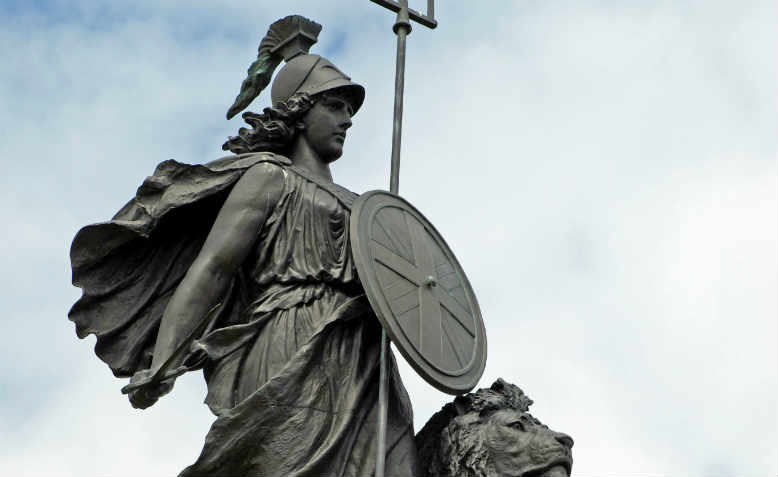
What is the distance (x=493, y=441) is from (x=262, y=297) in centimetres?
159

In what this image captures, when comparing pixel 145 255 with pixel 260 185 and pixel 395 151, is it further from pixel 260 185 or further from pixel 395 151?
pixel 395 151

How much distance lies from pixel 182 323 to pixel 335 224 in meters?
1.13

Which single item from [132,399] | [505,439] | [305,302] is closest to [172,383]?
[132,399]

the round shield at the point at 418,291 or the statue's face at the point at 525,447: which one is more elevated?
the round shield at the point at 418,291

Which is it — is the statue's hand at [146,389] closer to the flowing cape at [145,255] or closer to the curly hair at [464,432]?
the flowing cape at [145,255]

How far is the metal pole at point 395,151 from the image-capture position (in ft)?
36.4

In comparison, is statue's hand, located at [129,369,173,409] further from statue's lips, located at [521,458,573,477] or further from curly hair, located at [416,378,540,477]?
statue's lips, located at [521,458,573,477]

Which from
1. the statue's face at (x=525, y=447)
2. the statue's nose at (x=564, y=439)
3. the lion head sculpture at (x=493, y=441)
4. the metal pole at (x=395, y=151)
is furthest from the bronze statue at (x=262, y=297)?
the statue's nose at (x=564, y=439)

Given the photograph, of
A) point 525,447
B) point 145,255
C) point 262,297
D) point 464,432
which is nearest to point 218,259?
point 262,297

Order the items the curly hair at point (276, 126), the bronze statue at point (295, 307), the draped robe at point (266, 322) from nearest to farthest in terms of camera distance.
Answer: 1. the draped robe at point (266, 322)
2. the bronze statue at point (295, 307)
3. the curly hair at point (276, 126)

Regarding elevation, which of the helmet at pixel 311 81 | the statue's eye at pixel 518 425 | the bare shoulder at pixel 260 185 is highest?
the helmet at pixel 311 81

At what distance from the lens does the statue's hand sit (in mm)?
11078

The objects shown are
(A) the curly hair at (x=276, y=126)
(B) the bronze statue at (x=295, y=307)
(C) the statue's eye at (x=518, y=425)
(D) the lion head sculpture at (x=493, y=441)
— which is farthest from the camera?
(A) the curly hair at (x=276, y=126)

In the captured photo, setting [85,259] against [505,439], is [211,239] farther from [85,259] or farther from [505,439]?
[505,439]
